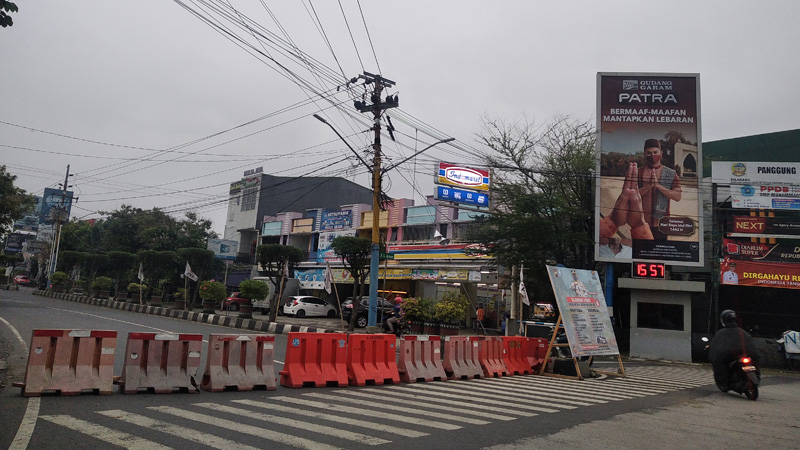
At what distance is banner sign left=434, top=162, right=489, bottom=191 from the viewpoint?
2488 cm

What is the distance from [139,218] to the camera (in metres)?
46.6

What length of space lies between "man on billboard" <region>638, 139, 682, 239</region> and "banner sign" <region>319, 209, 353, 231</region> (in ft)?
74.0

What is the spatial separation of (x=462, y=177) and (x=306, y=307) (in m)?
11.5

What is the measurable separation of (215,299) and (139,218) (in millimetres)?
23364

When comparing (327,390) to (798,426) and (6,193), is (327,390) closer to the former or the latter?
(798,426)

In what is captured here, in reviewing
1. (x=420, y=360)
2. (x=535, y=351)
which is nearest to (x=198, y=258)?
(x=535, y=351)

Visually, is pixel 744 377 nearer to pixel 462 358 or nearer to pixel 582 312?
pixel 582 312

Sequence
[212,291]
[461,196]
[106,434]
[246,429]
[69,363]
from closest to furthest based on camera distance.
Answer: [106,434] → [246,429] → [69,363] → [461,196] → [212,291]

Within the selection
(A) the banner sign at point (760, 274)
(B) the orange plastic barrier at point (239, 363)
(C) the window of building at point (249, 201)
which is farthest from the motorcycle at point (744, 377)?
(C) the window of building at point (249, 201)

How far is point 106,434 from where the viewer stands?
482 centimetres

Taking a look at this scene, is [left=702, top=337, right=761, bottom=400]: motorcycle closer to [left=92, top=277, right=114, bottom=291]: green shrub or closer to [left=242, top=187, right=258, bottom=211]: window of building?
[left=92, top=277, right=114, bottom=291]: green shrub

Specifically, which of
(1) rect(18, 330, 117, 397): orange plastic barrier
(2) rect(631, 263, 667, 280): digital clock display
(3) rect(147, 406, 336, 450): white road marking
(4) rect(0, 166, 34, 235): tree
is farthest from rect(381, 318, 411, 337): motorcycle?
(4) rect(0, 166, 34, 235): tree

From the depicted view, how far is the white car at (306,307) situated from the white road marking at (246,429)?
23409 millimetres

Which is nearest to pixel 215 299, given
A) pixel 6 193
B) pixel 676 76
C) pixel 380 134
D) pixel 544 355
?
pixel 6 193
